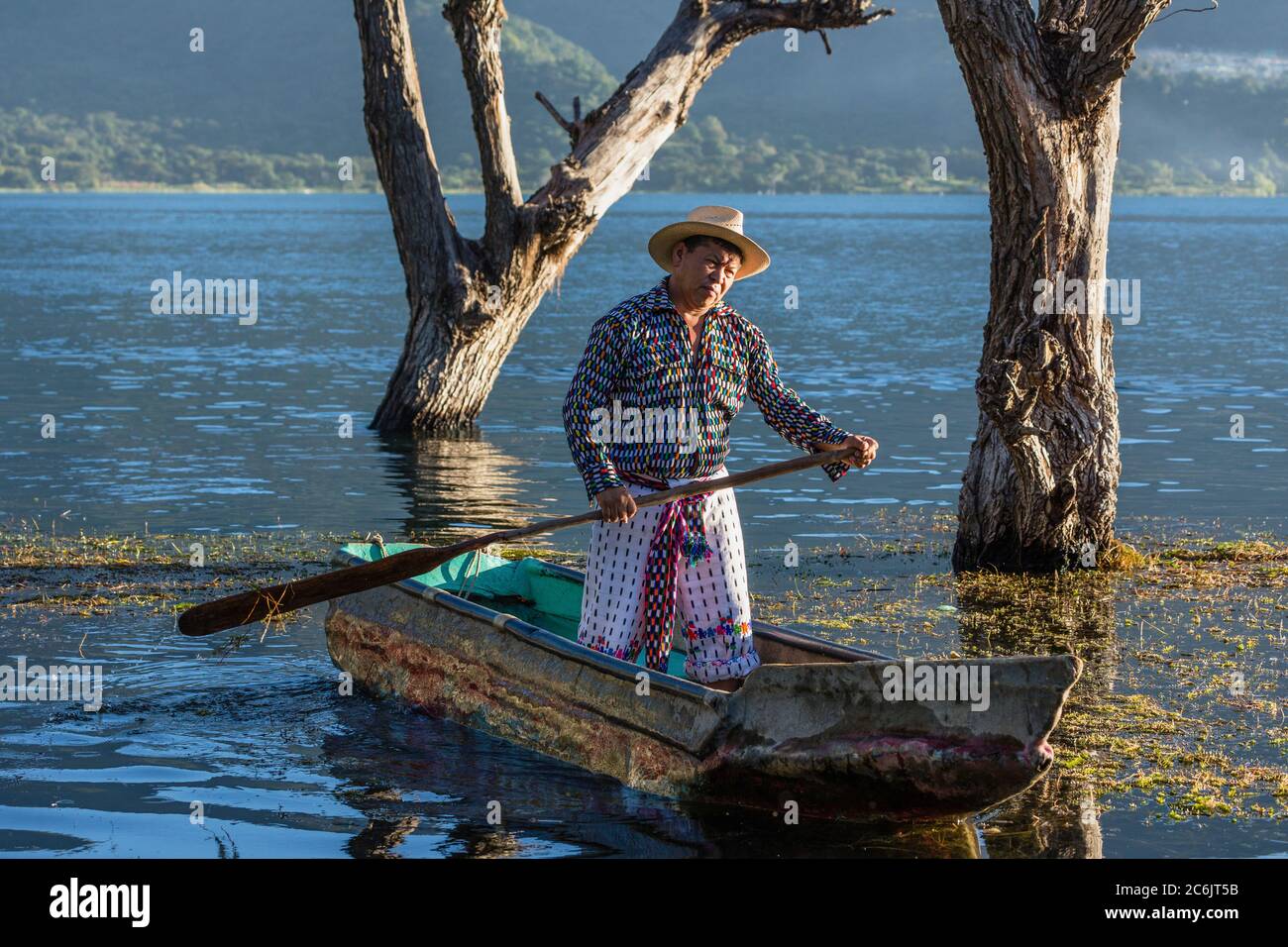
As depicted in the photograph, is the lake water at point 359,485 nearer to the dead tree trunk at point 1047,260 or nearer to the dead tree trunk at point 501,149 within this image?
the dead tree trunk at point 501,149

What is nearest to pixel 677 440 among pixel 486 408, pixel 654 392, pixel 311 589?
pixel 654 392

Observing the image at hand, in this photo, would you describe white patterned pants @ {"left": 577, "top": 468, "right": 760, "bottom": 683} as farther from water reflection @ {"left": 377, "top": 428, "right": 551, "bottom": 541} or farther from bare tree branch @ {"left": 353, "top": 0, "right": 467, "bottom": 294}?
bare tree branch @ {"left": 353, "top": 0, "right": 467, "bottom": 294}

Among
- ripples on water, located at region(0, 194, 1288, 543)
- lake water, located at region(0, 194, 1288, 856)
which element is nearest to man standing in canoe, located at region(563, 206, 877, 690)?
lake water, located at region(0, 194, 1288, 856)

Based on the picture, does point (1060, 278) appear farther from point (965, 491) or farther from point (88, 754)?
point (88, 754)

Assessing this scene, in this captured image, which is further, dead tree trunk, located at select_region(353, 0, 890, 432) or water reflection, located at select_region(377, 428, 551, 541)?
dead tree trunk, located at select_region(353, 0, 890, 432)

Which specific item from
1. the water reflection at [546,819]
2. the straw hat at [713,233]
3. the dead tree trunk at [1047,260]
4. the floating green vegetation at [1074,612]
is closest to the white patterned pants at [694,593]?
the water reflection at [546,819]

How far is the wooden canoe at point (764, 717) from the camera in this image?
715 cm

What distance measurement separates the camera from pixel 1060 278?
12.1 meters

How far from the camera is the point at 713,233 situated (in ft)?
25.7

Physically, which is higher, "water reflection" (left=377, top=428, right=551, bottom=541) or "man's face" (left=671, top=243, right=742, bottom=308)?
"man's face" (left=671, top=243, right=742, bottom=308)

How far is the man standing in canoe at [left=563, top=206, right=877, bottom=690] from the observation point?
7859mm

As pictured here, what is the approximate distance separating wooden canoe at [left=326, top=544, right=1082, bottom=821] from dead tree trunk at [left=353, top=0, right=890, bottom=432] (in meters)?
9.95
